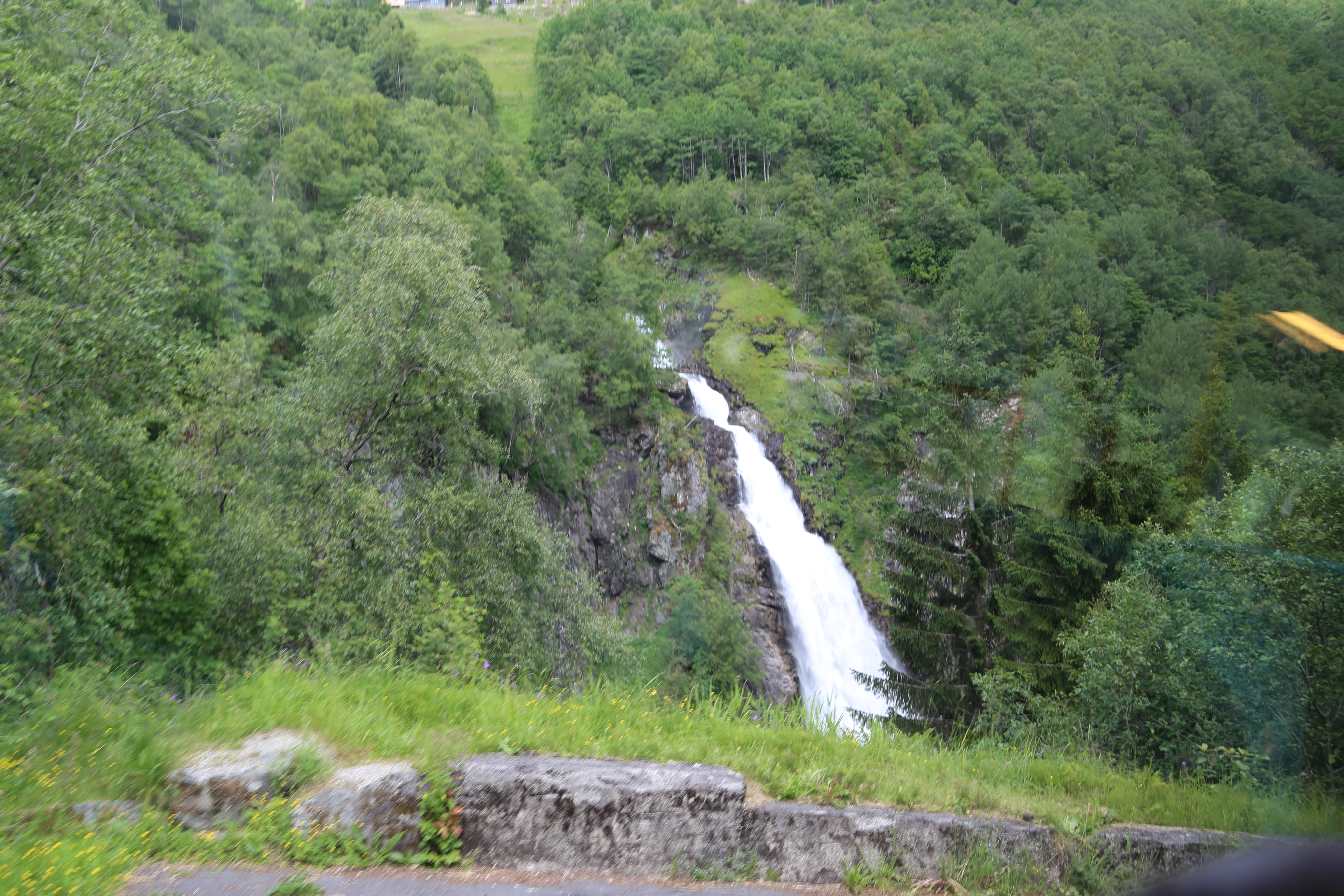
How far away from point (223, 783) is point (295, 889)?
1.12 meters

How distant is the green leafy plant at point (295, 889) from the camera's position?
12.7ft

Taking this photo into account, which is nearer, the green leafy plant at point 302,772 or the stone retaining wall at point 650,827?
the stone retaining wall at point 650,827

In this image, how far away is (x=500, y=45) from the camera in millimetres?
111312

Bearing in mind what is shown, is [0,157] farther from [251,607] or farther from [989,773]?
[989,773]

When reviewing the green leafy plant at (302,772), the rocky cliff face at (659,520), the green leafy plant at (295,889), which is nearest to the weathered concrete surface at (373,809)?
the green leafy plant at (302,772)

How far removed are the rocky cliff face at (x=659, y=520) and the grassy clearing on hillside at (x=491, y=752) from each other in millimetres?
24379

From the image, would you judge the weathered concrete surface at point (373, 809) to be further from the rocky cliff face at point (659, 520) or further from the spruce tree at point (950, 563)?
the rocky cliff face at point (659, 520)

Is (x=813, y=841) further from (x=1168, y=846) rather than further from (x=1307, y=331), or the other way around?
(x=1307, y=331)

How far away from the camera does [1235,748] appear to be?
20.9 ft

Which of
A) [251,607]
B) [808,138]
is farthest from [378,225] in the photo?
[808,138]

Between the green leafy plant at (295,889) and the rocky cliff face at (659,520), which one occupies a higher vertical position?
the green leafy plant at (295,889)

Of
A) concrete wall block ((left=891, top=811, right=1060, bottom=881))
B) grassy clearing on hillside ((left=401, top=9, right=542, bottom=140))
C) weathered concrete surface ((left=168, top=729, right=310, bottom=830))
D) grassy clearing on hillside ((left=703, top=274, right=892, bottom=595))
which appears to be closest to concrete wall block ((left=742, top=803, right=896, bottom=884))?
concrete wall block ((left=891, top=811, right=1060, bottom=881))

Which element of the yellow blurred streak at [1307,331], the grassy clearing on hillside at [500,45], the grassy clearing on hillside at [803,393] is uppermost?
the grassy clearing on hillside at [500,45]

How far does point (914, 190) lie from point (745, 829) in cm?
7041
